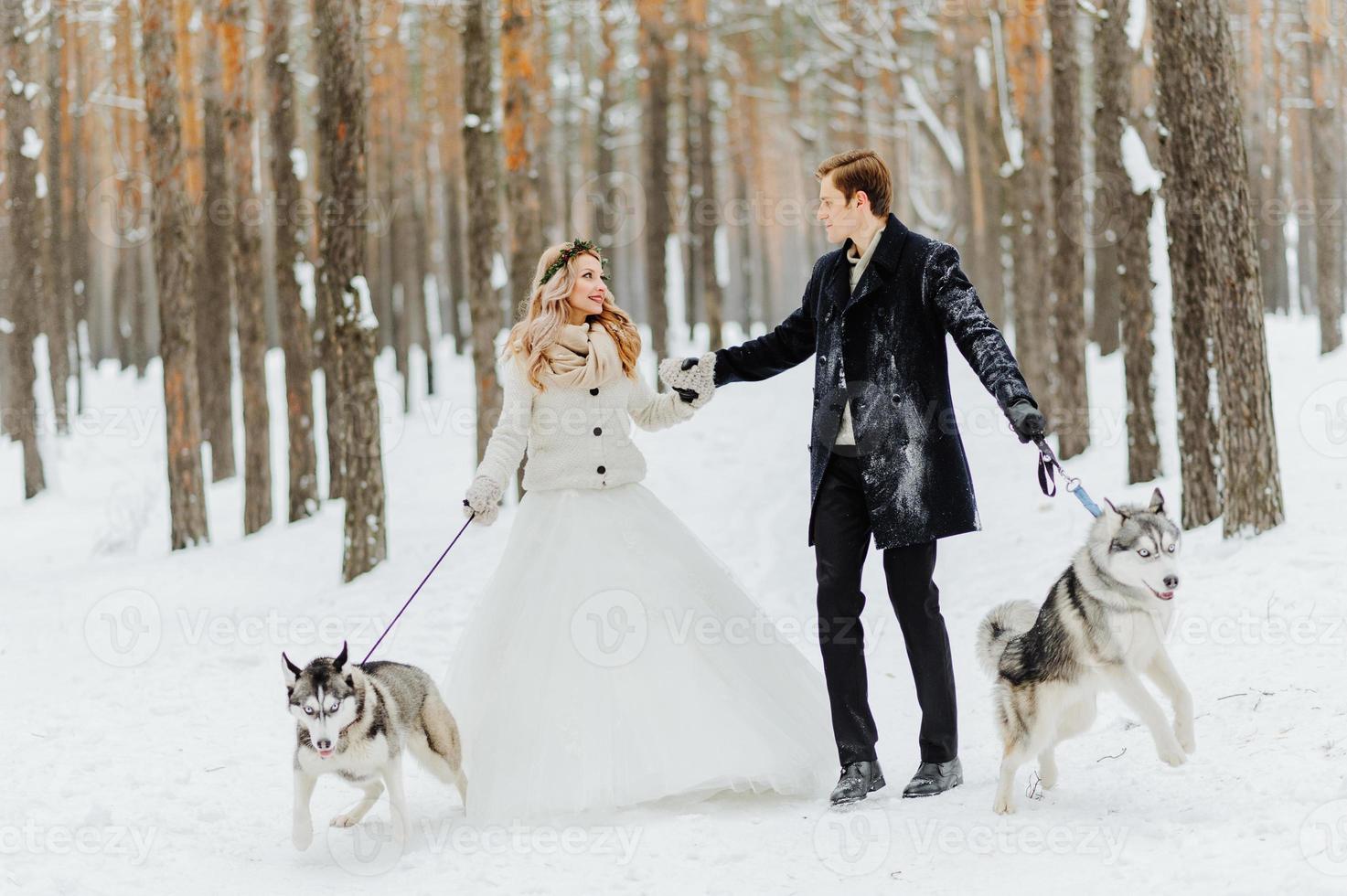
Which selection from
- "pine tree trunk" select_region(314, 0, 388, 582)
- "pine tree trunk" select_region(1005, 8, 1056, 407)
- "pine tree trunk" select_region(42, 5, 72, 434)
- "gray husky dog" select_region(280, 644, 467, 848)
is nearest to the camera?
"gray husky dog" select_region(280, 644, 467, 848)

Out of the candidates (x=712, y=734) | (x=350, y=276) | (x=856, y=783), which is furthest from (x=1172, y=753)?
(x=350, y=276)

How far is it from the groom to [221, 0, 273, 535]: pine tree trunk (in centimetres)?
1013

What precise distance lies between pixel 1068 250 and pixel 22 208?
1405cm

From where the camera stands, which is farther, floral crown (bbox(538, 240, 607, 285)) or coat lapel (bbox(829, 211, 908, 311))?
floral crown (bbox(538, 240, 607, 285))

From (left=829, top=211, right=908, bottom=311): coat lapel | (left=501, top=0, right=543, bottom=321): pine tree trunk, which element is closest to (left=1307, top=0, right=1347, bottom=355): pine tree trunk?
(left=501, top=0, right=543, bottom=321): pine tree trunk

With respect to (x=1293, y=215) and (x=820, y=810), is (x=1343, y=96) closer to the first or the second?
(x=1293, y=215)

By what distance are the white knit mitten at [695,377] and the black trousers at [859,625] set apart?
2.55 feet

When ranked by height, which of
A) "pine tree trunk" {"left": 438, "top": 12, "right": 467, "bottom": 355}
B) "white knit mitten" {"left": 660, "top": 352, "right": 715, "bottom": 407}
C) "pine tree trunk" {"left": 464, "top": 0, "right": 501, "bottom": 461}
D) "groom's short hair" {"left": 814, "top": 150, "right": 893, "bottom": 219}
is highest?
"pine tree trunk" {"left": 438, "top": 12, "right": 467, "bottom": 355}

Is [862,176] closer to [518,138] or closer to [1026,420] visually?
[1026,420]

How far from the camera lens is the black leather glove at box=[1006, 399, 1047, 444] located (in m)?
4.14

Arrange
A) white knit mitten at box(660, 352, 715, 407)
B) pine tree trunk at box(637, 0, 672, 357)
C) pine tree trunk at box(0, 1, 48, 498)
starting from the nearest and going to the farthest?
white knit mitten at box(660, 352, 715, 407)
pine tree trunk at box(0, 1, 48, 498)
pine tree trunk at box(637, 0, 672, 357)

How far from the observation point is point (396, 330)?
24.5 m

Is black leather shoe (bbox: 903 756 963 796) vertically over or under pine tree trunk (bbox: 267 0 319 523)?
under

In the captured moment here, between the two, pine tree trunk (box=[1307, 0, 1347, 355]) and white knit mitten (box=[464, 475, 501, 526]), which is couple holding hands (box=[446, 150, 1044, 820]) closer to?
white knit mitten (box=[464, 475, 501, 526])
